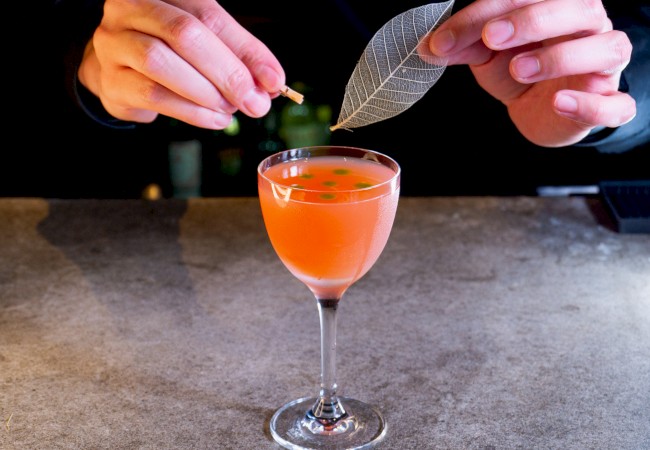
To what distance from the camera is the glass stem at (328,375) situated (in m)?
1.01

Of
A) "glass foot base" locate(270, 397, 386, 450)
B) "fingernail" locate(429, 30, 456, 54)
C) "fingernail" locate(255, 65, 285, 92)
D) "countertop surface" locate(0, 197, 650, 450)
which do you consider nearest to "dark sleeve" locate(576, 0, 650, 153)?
"countertop surface" locate(0, 197, 650, 450)

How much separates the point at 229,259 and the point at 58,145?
4.46 feet

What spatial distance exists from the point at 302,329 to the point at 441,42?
1.68 feet

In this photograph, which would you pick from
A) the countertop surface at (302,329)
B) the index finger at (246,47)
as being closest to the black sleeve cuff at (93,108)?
the countertop surface at (302,329)

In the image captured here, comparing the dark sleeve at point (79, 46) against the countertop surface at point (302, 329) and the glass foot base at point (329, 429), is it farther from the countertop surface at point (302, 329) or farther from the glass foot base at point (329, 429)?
the glass foot base at point (329, 429)

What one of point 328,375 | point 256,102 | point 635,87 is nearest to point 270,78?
point 256,102

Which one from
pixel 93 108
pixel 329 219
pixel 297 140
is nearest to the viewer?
pixel 329 219

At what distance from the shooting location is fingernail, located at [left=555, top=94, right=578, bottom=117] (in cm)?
123

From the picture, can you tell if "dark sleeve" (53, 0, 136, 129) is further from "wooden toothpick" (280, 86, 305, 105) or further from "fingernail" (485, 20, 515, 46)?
"fingernail" (485, 20, 515, 46)

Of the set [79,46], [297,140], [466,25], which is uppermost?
[466,25]

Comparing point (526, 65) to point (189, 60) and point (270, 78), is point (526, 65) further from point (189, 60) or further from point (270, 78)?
point (189, 60)

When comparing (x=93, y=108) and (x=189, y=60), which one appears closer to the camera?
(x=189, y=60)

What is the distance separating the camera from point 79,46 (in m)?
1.66

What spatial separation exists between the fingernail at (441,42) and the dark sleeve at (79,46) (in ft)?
2.73
